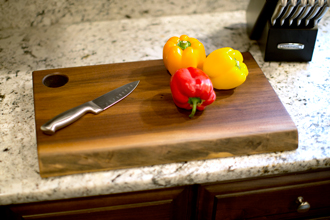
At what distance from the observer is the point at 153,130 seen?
0.67 meters

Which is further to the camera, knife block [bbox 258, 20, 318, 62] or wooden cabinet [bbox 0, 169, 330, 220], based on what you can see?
knife block [bbox 258, 20, 318, 62]

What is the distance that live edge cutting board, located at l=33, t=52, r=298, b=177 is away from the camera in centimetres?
64

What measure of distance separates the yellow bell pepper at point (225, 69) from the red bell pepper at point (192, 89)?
0.24 feet

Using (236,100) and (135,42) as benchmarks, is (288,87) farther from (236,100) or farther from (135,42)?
(135,42)

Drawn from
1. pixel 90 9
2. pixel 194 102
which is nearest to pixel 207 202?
pixel 194 102

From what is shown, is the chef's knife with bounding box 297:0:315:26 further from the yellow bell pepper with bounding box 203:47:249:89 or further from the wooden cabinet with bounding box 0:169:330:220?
the wooden cabinet with bounding box 0:169:330:220

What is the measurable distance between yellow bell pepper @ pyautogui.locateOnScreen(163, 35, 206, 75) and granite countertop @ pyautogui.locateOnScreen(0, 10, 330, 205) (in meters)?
0.24

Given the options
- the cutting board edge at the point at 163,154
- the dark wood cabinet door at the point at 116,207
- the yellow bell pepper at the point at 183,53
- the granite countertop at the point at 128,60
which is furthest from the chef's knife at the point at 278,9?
the dark wood cabinet door at the point at 116,207

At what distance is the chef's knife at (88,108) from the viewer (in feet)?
2.15

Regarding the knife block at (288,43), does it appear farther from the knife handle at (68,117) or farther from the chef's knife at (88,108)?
the knife handle at (68,117)

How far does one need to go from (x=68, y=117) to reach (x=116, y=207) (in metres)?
0.25

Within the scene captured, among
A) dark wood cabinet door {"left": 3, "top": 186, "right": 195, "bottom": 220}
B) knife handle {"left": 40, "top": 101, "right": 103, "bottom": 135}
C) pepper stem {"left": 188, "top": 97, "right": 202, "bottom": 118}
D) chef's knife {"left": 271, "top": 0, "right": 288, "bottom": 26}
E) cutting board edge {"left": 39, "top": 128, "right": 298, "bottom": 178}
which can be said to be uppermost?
chef's knife {"left": 271, "top": 0, "right": 288, "bottom": 26}

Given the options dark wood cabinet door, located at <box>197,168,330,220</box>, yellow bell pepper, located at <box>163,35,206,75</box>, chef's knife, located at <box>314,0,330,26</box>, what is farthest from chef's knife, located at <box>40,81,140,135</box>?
chef's knife, located at <box>314,0,330,26</box>

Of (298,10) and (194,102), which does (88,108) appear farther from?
(298,10)
